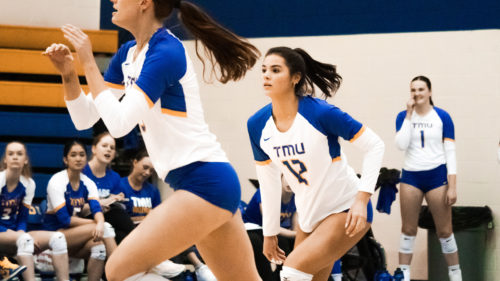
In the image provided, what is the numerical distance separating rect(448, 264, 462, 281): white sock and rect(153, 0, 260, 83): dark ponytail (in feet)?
15.3

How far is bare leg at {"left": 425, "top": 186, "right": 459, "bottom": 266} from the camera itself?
6891 mm

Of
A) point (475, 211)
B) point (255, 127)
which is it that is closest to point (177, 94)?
point (255, 127)

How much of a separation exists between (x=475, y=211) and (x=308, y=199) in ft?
14.3

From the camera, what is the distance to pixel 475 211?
24.5 feet

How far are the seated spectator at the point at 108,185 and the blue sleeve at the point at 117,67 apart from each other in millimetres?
3380

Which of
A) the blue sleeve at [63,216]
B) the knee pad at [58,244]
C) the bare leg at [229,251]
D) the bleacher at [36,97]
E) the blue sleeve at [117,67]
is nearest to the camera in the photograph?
the bare leg at [229,251]

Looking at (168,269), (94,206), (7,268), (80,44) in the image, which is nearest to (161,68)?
(80,44)

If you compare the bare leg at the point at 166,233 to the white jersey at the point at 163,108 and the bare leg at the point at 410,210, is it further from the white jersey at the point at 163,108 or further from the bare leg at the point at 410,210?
the bare leg at the point at 410,210

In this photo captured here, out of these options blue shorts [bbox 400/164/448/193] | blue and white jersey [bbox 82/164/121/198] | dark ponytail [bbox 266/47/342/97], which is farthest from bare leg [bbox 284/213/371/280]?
blue shorts [bbox 400/164/448/193]

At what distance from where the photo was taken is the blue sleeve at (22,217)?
5973 millimetres

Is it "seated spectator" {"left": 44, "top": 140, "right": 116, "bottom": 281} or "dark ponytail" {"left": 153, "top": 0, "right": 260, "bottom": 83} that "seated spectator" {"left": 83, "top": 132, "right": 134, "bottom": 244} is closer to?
"seated spectator" {"left": 44, "top": 140, "right": 116, "bottom": 281}

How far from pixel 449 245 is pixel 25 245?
402 centimetres

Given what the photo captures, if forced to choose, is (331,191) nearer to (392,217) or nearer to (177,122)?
(177,122)

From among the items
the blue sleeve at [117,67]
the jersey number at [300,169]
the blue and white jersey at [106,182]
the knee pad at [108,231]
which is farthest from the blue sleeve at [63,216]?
the blue sleeve at [117,67]
